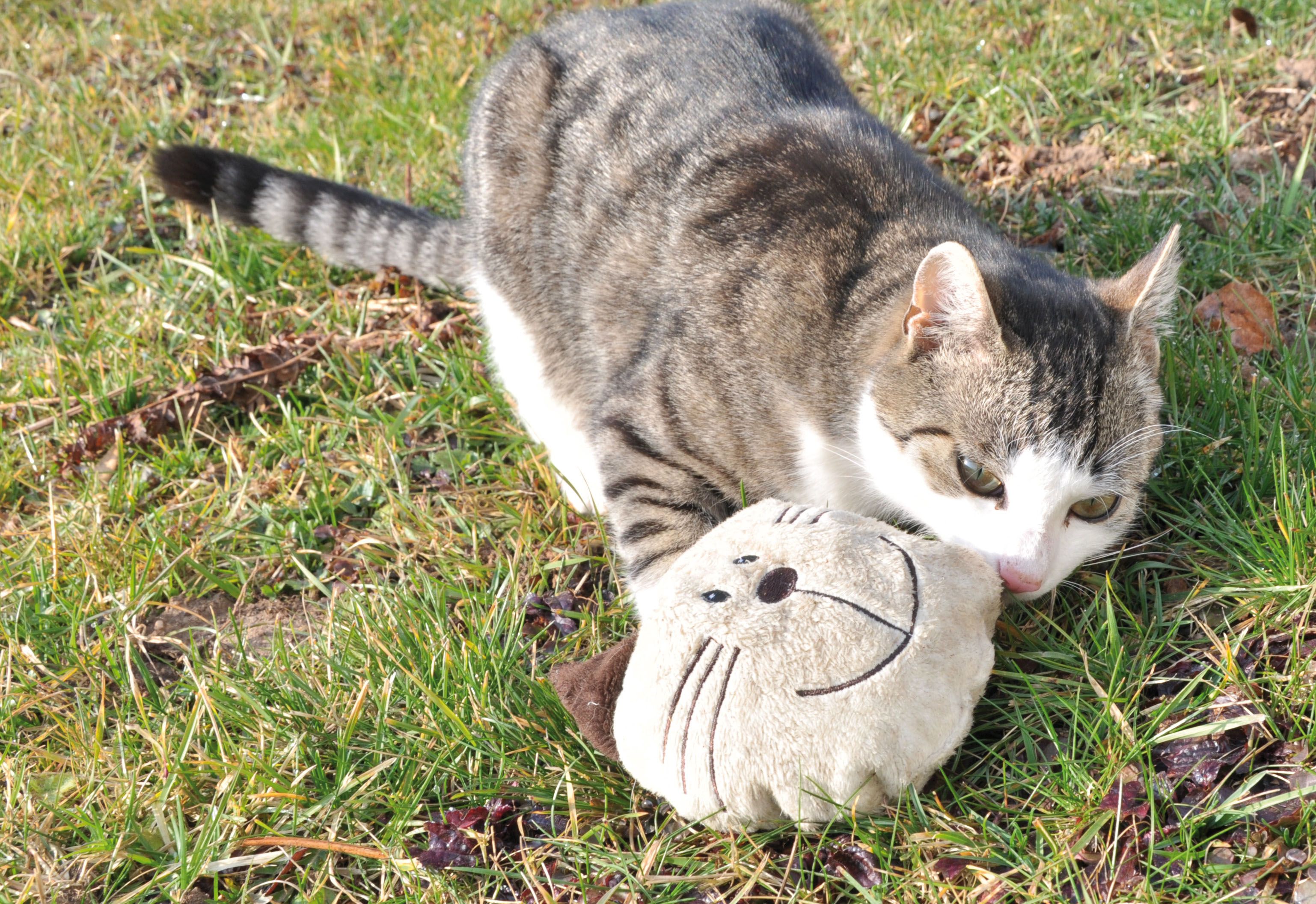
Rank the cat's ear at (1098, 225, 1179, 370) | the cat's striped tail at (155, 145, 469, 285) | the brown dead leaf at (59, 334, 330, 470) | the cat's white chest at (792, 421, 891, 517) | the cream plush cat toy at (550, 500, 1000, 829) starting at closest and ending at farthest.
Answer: the cream plush cat toy at (550, 500, 1000, 829), the cat's ear at (1098, 225, 1179, 370), the cat's white chest at (792, 421, 891, 517), the brown dead leaf at (59, 334, 330, 470), the cat's striped tail at (155, 145, 469, 285)

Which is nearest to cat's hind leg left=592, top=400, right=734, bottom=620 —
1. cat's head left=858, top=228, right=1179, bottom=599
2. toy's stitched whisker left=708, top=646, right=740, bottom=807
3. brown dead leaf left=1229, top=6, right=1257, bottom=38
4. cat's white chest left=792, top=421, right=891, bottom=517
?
cat's white chest left=792, top=421, right=891, bottom=517

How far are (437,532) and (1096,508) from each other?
Result: 5.41 ft

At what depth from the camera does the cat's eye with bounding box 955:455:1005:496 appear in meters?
2.18

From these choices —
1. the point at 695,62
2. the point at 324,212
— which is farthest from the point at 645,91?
the point at 324,212

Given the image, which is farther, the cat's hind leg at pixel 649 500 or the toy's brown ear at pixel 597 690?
the cat's hind leg at pixel 649 500

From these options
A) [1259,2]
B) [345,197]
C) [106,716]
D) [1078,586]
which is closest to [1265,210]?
[1259,2]

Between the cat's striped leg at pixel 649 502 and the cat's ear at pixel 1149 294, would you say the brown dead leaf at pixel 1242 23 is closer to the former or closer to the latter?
the cat's ear at pixel 1149 294

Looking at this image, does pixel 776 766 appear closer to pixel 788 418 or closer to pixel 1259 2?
pixel 788 418

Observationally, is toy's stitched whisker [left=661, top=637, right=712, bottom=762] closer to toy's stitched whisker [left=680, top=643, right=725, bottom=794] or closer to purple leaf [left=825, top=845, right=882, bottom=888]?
toy's stitched whisker [left=680, top=643, right=725, bottom=794]

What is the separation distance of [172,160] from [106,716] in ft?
6.94

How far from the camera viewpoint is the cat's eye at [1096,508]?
2201 mm

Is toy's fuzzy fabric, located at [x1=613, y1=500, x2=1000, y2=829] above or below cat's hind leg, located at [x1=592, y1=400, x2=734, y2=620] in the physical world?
above

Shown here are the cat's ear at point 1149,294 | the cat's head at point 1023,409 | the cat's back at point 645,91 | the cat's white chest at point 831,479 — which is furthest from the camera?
the cat's back at point 645,91

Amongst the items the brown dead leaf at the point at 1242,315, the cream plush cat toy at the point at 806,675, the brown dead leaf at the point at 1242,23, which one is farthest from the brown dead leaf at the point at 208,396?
the brown dead leaf at the point at 1242,23
